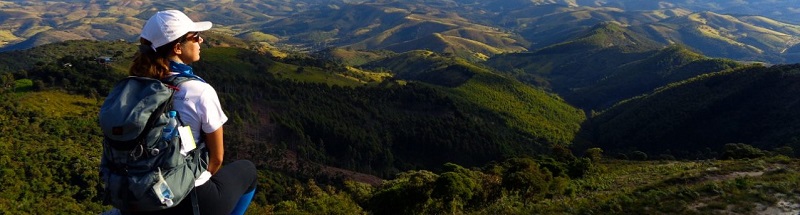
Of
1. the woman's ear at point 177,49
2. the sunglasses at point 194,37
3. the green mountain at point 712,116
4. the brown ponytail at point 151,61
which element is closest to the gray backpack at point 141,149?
the brown ponytail at point 151,61

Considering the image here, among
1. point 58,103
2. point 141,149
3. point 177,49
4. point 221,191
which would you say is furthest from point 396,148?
point 141,149

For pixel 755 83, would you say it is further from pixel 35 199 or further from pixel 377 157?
pixel 35 199

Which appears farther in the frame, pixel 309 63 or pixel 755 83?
pixel 309 63

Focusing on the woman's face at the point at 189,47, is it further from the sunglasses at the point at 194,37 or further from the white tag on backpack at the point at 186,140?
the white tag on backpack at the point at 186,140

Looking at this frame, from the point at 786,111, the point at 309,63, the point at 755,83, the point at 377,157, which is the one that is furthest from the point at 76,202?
the point at 755,83

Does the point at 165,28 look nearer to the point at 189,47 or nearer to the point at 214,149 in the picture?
the point at 189,47

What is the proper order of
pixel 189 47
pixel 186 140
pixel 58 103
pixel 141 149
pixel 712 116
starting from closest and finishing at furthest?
pixel 141 149 → pixel 186 140 → pixel 189 47 → pixel 58 103 → pixel 712 116
